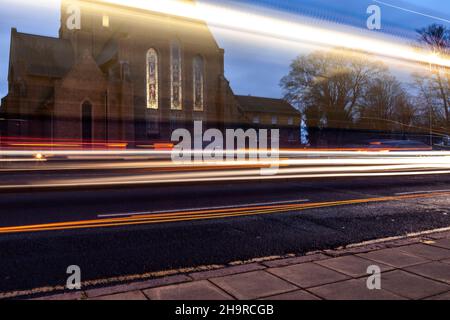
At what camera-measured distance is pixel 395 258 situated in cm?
500

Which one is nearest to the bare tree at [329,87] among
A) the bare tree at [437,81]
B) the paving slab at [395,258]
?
the bare tree at [437,81]

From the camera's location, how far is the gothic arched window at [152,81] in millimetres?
42688

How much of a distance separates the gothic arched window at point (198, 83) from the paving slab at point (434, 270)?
136ft

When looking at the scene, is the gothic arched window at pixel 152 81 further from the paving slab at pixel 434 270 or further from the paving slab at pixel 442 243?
the paving slab at pixel 434 270

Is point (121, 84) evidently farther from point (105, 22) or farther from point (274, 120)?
point (274, 120)

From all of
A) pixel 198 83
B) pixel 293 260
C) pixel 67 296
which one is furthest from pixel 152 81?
pixel 67 296

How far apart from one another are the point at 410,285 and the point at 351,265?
78 cm

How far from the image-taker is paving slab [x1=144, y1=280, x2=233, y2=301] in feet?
12.0

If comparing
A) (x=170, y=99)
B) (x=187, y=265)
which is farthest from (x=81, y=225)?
(x=170, y=99)

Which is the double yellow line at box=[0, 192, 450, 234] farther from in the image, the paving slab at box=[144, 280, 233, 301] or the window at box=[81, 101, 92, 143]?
the window at box=[81, 101, 92, 143]

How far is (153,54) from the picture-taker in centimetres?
4325

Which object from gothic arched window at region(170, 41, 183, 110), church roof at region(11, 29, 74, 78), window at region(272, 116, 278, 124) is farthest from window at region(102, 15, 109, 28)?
window at region(272, 116, 278, 124)

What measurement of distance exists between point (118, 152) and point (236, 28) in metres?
7.57

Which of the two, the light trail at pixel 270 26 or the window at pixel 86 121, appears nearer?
the light trail at pixel 270 26
